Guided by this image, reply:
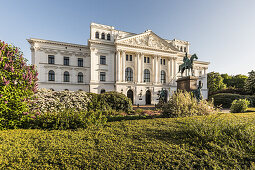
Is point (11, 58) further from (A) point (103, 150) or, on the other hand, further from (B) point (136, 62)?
(B) point (136, 62)

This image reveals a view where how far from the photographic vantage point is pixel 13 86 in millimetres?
4754

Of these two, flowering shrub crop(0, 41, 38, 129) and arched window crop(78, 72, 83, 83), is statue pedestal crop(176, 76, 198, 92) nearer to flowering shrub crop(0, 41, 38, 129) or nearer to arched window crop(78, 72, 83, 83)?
flowering shrub crop(0, 41, 38, 129)

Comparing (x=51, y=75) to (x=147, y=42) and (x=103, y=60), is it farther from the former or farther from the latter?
(x=147, y=42)

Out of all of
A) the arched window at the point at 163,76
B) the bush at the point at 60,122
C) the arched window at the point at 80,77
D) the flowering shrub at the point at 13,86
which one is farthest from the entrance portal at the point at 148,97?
the flowering shrub at the point at 13,86

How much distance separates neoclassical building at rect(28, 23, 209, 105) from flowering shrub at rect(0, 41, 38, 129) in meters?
20.7

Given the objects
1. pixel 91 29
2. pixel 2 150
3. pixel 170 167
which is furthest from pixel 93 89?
pixel 170 167

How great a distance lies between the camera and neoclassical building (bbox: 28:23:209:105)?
84.4 ft

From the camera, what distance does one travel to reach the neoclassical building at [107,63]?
1013 inches

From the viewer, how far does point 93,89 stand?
25750 mm

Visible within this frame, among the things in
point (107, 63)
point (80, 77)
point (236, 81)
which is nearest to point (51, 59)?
point (80, 77)

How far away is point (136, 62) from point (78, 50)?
1573 centimetres

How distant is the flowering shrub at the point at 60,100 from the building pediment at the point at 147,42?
66.5ft

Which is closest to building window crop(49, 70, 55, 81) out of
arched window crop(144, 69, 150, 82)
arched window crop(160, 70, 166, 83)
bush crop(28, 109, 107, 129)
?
arched window crop(144, 69, 150, 82)

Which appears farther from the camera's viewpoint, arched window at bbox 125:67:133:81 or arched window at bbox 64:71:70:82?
arched window at bbox 125:67:133:81
